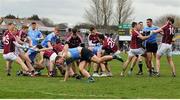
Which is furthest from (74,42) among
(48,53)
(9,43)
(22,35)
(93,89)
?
(22,35)

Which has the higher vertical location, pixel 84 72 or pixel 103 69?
pixel 84 72

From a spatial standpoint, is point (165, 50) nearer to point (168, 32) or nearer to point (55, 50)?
point (168, 32)

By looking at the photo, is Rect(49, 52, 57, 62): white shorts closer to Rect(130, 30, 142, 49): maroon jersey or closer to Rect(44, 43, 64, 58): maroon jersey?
Rect(44, 43, 64, 58): maroon jersey

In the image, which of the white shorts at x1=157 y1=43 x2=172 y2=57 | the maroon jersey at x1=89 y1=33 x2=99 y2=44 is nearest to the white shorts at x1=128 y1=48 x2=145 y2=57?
the white shorts at x1=157 y1=43 x2=172 y2=57

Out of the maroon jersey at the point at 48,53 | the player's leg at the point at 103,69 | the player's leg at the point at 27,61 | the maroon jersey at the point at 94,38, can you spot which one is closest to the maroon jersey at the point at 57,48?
the maroon jersey at the point at 48,53

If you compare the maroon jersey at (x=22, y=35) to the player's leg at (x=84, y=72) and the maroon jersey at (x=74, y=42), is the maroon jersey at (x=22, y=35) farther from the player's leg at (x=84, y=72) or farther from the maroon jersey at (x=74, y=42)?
the player's leg at (x=84, y=72)

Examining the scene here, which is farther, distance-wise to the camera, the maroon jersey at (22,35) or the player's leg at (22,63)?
the maroon jersey at (22,35)

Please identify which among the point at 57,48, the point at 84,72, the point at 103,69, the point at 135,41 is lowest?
the point at 103,69

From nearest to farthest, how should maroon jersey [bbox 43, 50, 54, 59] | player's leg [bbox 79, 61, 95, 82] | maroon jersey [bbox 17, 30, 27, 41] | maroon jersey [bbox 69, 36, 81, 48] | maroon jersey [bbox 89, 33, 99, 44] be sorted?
1. player's leg [bbox 79, 61, 95, 82]
2. maroon jersey [bbox 69, 36, 81, 48]
3. maroon jersey [bbox 43, 50, 54, 59]
4. maroon jersey [bbox 89, 33, 99, 44]
5. maroon jersey [bbox 17, 30, 27, 41]

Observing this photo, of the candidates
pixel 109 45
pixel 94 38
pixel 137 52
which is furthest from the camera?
pixel 94 38

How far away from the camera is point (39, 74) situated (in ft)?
65.3

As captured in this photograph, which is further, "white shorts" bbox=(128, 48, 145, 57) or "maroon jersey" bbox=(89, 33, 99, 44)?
"maroon jersey" bbox=(89, 33, 99, 44)

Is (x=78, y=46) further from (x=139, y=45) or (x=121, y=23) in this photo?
(x=121, y=23)

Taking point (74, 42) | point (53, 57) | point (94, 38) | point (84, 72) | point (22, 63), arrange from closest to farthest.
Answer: point (84, 72) < point (74, 42) < point (22, 63) < point (53, 57) < point (94, 38)
